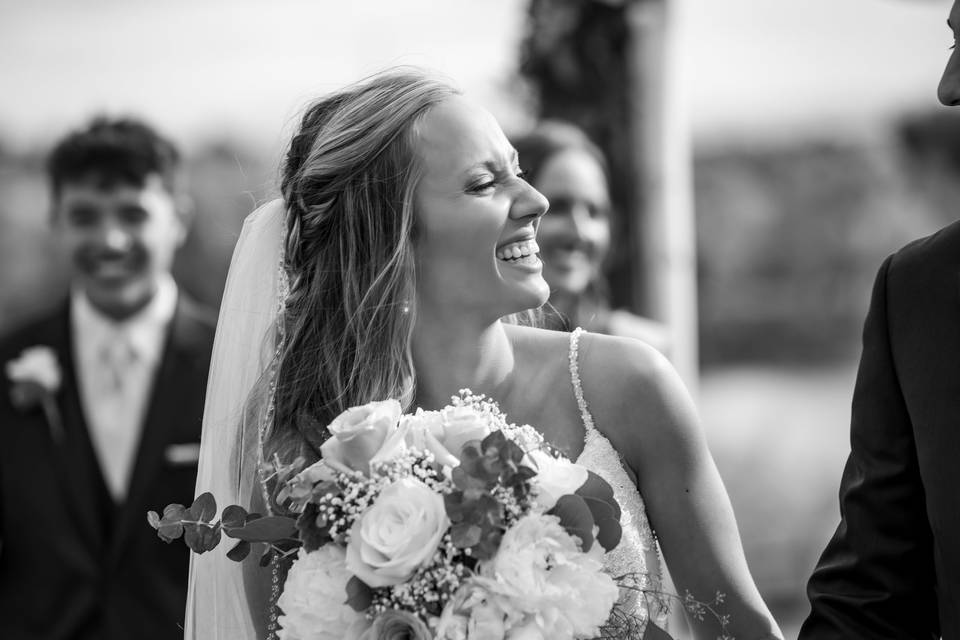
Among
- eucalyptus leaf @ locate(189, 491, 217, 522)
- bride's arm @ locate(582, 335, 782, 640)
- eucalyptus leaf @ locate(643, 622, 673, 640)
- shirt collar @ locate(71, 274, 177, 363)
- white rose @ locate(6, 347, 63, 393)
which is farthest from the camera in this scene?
shirt collar @ locate(71, 274, 177, 363)

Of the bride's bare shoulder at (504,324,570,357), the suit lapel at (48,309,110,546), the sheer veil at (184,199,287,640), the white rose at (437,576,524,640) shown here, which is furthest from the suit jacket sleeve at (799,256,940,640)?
the suit lapel at (48,309,110,546)

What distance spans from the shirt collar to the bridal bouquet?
311cm

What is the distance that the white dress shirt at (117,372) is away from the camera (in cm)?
541

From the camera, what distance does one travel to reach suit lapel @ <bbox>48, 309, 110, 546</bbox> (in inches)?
207

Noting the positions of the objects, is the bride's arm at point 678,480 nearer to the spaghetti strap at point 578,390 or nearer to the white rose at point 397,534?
the spaghetti strap at point 578,390

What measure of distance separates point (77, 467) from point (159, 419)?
1.29 feet

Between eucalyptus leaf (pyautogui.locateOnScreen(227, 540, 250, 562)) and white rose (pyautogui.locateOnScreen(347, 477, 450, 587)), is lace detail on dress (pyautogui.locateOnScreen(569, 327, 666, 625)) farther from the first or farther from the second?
eucalyptus leaf (pyautogui.locateOnScreen(227, 540, 250, 562))

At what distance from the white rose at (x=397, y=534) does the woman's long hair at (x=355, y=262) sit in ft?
2.36

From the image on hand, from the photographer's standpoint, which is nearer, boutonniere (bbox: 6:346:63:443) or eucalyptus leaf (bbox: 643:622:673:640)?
eucalyptus leaf (bbox: 643:622:673:640)

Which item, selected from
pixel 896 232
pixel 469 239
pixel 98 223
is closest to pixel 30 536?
pixel 98 223

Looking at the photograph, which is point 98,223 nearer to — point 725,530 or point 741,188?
point 725,530

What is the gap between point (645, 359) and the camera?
310cm

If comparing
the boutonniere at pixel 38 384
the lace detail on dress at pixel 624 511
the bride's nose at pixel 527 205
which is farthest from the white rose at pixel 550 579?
the boutonniere at pixel 38 384

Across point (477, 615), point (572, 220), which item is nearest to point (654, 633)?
point (477, 615)
